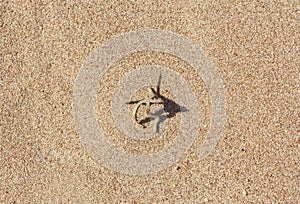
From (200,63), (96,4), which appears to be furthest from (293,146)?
(96,4)

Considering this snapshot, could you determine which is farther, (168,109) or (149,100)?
(168,109)

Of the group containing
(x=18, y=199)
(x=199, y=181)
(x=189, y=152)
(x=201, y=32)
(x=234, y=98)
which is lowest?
(x=199, y=181)

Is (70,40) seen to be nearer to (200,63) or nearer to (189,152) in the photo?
(200,63)

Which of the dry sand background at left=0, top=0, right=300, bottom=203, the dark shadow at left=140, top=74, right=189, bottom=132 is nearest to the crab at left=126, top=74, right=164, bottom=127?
the dark shadow at left=140, top=74, right=189, bottom=132

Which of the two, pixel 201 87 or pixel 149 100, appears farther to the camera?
pixel 201 87

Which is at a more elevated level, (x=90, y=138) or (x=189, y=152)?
(x=90, y=138)

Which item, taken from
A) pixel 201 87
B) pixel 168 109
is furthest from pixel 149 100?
pixel 201 87

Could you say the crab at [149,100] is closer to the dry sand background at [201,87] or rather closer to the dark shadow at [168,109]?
the dark shadow at [168,109]

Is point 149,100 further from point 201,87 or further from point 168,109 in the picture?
point 201,87

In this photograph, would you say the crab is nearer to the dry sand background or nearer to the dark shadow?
the dark shadow
